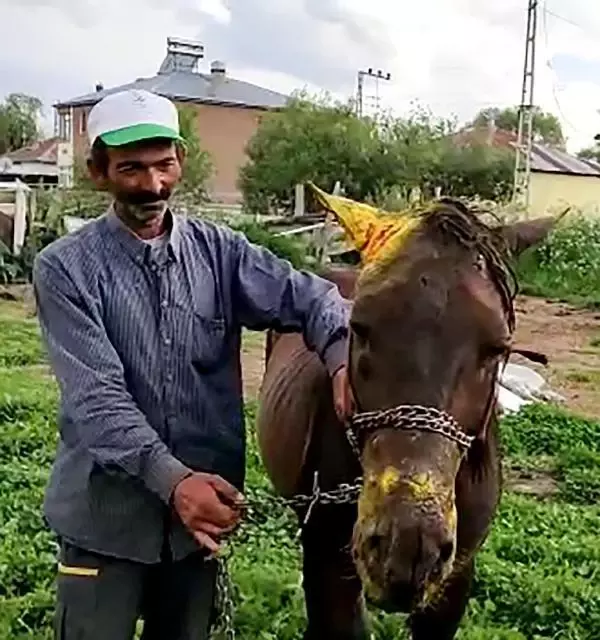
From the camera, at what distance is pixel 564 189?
4031cm

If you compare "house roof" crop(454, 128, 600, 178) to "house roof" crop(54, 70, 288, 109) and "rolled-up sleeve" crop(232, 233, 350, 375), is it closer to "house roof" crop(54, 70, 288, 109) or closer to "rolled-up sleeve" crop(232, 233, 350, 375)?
"house roof" crop(54, 70, 288, 109)

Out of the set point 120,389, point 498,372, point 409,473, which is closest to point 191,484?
point 120,389

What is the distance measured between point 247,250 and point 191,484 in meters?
0.73

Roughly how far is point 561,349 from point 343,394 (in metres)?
12.4

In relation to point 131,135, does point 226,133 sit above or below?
above

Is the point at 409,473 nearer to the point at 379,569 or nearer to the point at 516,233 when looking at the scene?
the point at 379,569

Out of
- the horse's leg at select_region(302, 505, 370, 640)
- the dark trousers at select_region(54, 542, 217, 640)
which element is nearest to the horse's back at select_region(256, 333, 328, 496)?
the horse's leg at select_region(302, 505, 370, 640)

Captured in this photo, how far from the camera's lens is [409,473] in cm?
238

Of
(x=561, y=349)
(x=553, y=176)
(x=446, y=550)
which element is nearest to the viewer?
(x=446, y=550)

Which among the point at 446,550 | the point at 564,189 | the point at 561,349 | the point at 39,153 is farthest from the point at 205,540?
the point at 39,153

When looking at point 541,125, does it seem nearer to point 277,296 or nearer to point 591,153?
point 591,153

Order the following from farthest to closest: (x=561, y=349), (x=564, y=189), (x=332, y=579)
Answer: (x=564, y=189), (x=561, y=349), (x=332, y=579)

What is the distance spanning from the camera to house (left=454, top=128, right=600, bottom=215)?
36653 millimetres

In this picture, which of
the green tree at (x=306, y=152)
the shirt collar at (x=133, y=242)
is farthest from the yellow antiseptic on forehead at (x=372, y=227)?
the green tree at (x=306, y=152)
